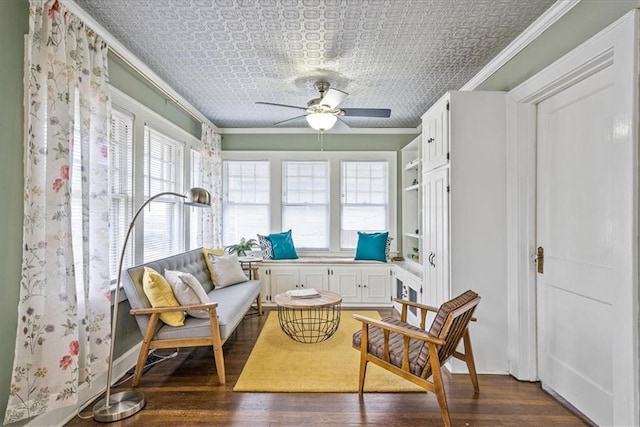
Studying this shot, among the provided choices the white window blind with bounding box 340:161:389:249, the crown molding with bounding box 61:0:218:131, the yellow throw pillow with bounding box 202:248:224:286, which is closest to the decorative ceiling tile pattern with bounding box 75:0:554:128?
the crown molding with bounding box 61:0:218:131

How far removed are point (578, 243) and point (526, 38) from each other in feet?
5.08

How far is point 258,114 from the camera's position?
4578mm

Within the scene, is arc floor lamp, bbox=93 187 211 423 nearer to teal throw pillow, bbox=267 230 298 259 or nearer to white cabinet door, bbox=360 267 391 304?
teal throw pillow, bbox=267 230 298 259

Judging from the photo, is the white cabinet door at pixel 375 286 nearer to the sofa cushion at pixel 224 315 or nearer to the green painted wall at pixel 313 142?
the sofa cushion at pixel 224 315

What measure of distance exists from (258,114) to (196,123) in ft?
2.83

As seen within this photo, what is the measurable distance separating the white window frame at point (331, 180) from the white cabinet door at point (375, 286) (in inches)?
25.2

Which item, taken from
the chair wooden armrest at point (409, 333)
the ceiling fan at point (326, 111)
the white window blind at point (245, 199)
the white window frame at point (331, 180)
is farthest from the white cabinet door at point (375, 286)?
the chair wooden armrest at point (409, 333)

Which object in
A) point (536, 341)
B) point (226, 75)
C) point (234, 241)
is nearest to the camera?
point (536, 341)

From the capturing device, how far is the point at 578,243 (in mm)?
2188

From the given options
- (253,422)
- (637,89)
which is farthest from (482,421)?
(637,89)

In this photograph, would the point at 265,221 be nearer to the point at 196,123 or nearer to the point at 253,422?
the point at 196,123

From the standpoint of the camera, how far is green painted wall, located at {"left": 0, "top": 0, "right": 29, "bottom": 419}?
5.75 ft

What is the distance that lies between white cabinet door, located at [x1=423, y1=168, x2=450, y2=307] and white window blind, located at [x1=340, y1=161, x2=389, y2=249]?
6.39 feet

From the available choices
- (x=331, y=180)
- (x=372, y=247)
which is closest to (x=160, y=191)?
(x=331, y=180)
